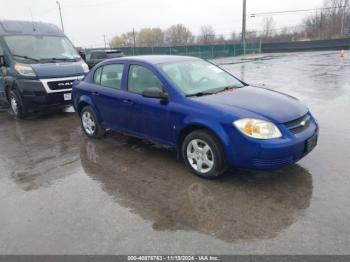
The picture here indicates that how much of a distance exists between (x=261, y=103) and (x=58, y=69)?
591 centimetres

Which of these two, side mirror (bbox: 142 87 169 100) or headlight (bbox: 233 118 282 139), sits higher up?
side mirror (bbox: 142 87 169 100)

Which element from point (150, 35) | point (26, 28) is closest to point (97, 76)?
point (26, 28)

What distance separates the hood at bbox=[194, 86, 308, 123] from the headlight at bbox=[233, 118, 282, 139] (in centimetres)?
12

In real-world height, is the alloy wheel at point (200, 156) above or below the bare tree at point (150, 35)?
below

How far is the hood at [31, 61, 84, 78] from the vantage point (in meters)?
8.09

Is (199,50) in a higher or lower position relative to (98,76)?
higher

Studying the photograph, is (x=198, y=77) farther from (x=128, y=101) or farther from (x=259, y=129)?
(x=259, y=129)

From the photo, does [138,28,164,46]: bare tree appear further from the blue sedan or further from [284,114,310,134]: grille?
[284,114,310,134]: grille

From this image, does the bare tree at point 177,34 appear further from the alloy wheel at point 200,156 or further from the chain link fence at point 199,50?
the alloy wheel at point 200,156

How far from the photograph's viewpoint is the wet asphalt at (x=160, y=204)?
3082 millimetres

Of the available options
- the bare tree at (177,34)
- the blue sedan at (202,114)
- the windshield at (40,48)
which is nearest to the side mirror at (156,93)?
the blue sedan at (202,114)

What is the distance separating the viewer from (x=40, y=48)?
8.72 metres

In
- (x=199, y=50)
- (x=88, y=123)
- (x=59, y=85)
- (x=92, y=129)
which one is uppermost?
(x=199, y=50)

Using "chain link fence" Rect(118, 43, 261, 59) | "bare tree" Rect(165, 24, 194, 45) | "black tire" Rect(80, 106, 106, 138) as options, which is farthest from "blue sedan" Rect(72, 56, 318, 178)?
"bare tree" Rect(165, 24, 194, 45)
